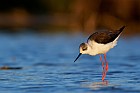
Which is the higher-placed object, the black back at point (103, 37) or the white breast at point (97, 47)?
the black back at point (103, 37)

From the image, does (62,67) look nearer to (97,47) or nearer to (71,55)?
(97,47)

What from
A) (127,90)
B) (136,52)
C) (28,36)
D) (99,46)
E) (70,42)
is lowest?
(127,90)

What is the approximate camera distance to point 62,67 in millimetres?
12938

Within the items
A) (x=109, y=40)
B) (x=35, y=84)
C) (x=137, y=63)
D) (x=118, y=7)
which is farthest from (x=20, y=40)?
(x=35, y=84)

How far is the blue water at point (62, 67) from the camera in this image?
9.56m

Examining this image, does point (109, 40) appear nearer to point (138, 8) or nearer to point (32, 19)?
point (138, 8)

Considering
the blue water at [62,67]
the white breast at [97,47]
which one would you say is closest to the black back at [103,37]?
the white breast at [97,47]

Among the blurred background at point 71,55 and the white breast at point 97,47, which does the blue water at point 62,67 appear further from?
the white breast at point 97,47

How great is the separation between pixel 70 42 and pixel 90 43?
833cm

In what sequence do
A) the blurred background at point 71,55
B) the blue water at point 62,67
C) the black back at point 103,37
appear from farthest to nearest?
the black back at point 103,37, the blurred background at point 71,55, the blue water at point 62,67

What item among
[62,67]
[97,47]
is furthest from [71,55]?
[97,47]

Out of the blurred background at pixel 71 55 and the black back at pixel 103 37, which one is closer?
the blurred background at pixel 71 55

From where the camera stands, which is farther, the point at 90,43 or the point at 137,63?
the point at 137,63

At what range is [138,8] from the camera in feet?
74.9
